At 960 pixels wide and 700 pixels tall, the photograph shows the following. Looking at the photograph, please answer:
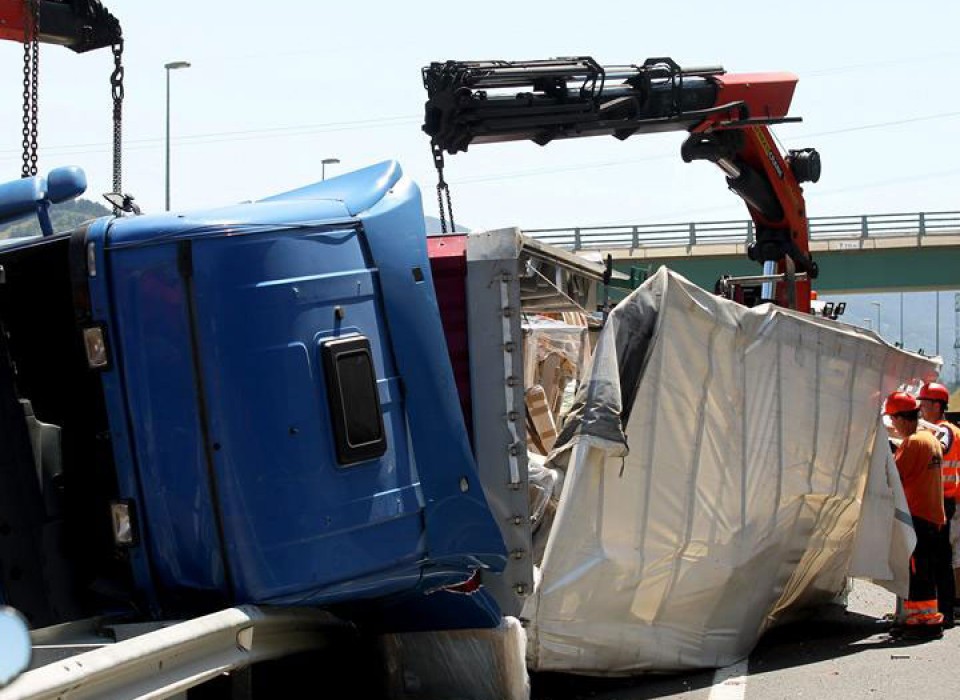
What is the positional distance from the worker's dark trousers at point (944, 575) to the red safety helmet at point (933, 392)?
4.16 feet

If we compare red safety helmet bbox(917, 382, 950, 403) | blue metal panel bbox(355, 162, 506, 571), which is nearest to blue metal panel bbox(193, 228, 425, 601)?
blue metal panel bbox(355, 162, 506, 571)

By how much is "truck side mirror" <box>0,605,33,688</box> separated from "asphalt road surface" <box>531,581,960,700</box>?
238 inches

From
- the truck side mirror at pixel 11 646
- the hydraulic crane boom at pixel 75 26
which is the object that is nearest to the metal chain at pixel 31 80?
the hydraulic crane boom at pixel 75 26

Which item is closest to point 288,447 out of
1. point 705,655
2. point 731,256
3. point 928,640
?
point 705,655

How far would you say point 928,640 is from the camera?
10.8m

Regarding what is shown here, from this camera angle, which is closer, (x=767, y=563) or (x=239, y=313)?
(x=239, y=313)

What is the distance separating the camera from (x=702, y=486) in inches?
373

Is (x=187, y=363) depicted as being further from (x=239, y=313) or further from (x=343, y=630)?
(x=343, y=630)

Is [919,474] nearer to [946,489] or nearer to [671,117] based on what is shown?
[946,489]

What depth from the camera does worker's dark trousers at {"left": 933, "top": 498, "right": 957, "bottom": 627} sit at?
11422 millimetres

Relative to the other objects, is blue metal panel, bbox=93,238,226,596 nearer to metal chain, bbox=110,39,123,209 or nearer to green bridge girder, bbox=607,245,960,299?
metal chain, bbox=110,39,123,209

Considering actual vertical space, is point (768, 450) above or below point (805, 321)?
below

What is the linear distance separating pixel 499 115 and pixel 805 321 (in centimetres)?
402

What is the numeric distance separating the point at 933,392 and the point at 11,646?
10.6 meters
